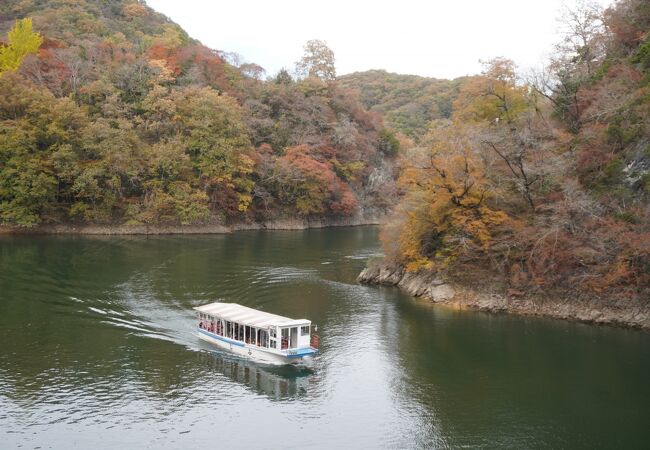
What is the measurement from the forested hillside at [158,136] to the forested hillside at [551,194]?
39.9m

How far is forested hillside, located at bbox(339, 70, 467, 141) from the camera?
145625mm

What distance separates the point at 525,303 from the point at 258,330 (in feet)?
66.4

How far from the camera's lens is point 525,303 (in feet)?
127

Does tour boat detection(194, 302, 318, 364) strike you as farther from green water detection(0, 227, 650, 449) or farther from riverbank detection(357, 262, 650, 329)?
riverbank detection(357, 262, 650, 329)

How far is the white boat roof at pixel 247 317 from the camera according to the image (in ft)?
94.6

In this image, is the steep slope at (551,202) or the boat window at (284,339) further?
the steep slope at (551,202)

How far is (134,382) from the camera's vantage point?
25094mm

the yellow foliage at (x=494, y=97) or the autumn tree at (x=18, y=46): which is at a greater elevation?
the autumn tree at (x=18, y=46)

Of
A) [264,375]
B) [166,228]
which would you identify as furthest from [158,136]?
[264,375]

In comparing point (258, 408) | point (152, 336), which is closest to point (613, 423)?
point (258, 408)

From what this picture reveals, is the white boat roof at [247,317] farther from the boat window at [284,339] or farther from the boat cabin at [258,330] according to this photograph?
the boat window at [284,339]

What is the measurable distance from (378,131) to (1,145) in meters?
71.7

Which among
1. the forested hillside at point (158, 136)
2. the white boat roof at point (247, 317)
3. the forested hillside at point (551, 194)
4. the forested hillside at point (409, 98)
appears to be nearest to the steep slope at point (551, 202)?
the forested hillside at point (551, 194)

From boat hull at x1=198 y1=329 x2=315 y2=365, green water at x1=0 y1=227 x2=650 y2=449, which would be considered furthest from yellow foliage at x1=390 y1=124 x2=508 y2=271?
boat hull at x1=198 y1=329 x2=315 y2=365
